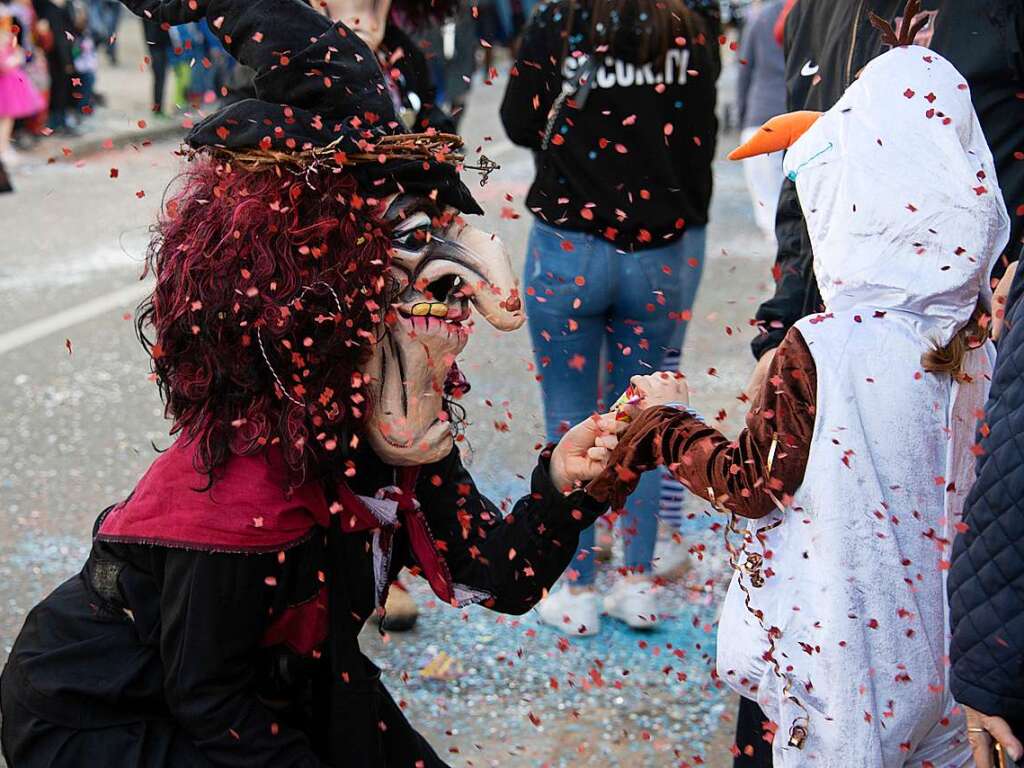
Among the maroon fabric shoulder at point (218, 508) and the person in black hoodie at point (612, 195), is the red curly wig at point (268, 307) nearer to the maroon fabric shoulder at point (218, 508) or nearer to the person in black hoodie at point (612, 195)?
the maroon fabric shoulder at point (218, 508)

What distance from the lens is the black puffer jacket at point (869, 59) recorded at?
8.96 ft

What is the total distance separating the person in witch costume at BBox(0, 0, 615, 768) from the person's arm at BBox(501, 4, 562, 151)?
1.61m

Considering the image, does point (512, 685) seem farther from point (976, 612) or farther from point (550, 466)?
point (976, 612)

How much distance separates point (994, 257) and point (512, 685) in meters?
2.08

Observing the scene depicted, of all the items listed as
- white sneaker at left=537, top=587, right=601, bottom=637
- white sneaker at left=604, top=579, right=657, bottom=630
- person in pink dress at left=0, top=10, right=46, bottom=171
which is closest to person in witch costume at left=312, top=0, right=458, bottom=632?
white sneaker at left=537, top=587, right=601, bottom=637

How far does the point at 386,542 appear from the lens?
2467mm

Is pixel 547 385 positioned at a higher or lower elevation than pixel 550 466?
lower

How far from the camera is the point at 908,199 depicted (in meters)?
2.06

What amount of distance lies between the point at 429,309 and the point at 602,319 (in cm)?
178

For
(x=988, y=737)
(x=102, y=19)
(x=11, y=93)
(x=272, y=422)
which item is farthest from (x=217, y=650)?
(x=102, y=19)

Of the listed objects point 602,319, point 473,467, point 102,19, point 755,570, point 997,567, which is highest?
point 997,567

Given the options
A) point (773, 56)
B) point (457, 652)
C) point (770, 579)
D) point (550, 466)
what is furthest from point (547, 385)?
point (773, 56)

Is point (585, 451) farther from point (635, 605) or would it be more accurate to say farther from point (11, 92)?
point (11, 92)

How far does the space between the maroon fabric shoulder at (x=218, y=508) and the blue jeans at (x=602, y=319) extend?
5.50 ft
